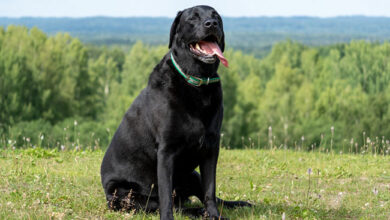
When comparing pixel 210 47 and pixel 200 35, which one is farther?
pixel 210 47

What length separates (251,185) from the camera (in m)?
6.41

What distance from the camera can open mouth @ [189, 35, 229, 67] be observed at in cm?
469

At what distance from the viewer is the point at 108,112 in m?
54.9

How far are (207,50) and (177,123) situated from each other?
78 centimetres

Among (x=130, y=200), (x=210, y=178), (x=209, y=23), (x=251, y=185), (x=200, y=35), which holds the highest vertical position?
(x=209, y=23)

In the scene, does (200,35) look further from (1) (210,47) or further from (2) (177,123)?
(2) (177,123)

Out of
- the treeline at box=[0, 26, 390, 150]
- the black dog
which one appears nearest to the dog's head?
the black dog

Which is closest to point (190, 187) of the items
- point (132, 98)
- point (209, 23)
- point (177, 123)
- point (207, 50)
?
point (177, 123)

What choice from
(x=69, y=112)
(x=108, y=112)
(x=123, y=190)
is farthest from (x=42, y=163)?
(x=108, y=112)

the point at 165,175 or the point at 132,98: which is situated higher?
the point at 165,175

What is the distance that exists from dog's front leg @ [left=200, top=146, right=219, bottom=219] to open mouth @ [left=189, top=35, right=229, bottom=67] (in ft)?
3.09

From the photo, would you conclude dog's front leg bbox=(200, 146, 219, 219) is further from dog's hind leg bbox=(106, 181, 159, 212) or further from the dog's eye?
the dog's eye

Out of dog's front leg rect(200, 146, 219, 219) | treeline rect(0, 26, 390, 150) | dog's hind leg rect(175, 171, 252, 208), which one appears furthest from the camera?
treeline rect(0, 26, 390, 150)

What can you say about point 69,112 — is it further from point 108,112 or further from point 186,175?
point 186,175
